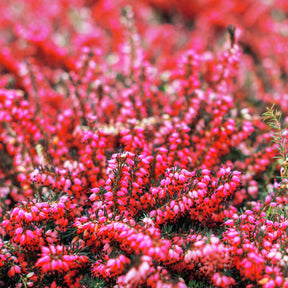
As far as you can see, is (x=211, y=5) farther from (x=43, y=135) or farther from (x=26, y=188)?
(x=26, y=188)

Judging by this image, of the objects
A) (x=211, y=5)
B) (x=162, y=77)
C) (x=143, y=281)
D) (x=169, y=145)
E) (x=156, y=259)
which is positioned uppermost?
(x=211, y=5)

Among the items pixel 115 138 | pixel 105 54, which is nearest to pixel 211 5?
pixel 105 54

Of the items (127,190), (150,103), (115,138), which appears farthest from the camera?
(150,103)

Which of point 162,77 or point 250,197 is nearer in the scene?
point 250,197

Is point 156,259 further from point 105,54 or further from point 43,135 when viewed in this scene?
point 105,54

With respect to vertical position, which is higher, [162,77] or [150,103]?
[162,77]

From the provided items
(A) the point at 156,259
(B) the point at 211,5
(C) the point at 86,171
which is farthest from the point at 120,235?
(B) the point at 211,5

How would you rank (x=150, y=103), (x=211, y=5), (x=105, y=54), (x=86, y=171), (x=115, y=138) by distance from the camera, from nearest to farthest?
(x=86, y=171), (x=115, y=138), (x=150, y=103), (x=105, y=54), (x=211, y=5)
